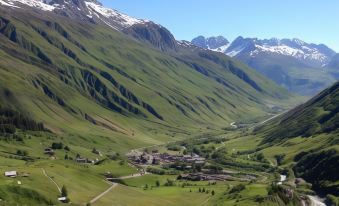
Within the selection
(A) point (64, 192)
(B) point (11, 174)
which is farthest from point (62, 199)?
(B) point (11, 174)

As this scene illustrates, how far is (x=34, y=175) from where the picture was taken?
19662 centimetres

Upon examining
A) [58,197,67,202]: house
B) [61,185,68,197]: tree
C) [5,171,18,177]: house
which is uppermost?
[5,171,18,177]: house

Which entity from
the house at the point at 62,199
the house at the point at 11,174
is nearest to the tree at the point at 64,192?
the house at the point at 62,199

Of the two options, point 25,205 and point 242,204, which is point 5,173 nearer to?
point 25,205

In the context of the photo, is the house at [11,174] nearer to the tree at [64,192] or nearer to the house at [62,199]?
the tree at [64,192]

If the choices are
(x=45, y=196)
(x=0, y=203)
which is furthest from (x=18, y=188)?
(x=0, y=203)

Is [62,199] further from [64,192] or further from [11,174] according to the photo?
[11,174]

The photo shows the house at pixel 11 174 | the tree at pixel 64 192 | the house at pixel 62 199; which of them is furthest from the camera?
the house at pixel 11 174

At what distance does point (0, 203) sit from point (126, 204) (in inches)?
2248

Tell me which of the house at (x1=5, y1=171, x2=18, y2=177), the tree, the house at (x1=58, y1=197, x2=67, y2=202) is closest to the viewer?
the house at (x1=58, y1=197, x2=67, y2=202)

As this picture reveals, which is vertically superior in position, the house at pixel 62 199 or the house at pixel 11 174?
the house at pixel 11 174

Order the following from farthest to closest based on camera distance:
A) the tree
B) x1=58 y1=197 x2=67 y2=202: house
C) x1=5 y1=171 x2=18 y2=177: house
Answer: x1=5 y1=171 x2=18 y2=177: house → the tree → x1=58 y1=197 x2=67 y2=202: house

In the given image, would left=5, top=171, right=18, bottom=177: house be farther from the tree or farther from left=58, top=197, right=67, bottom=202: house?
left=58, top=197, right=67, bottom=202: house

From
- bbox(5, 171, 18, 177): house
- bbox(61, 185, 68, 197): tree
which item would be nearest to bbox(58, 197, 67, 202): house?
bbox(61, 185, 68, 197): tree
